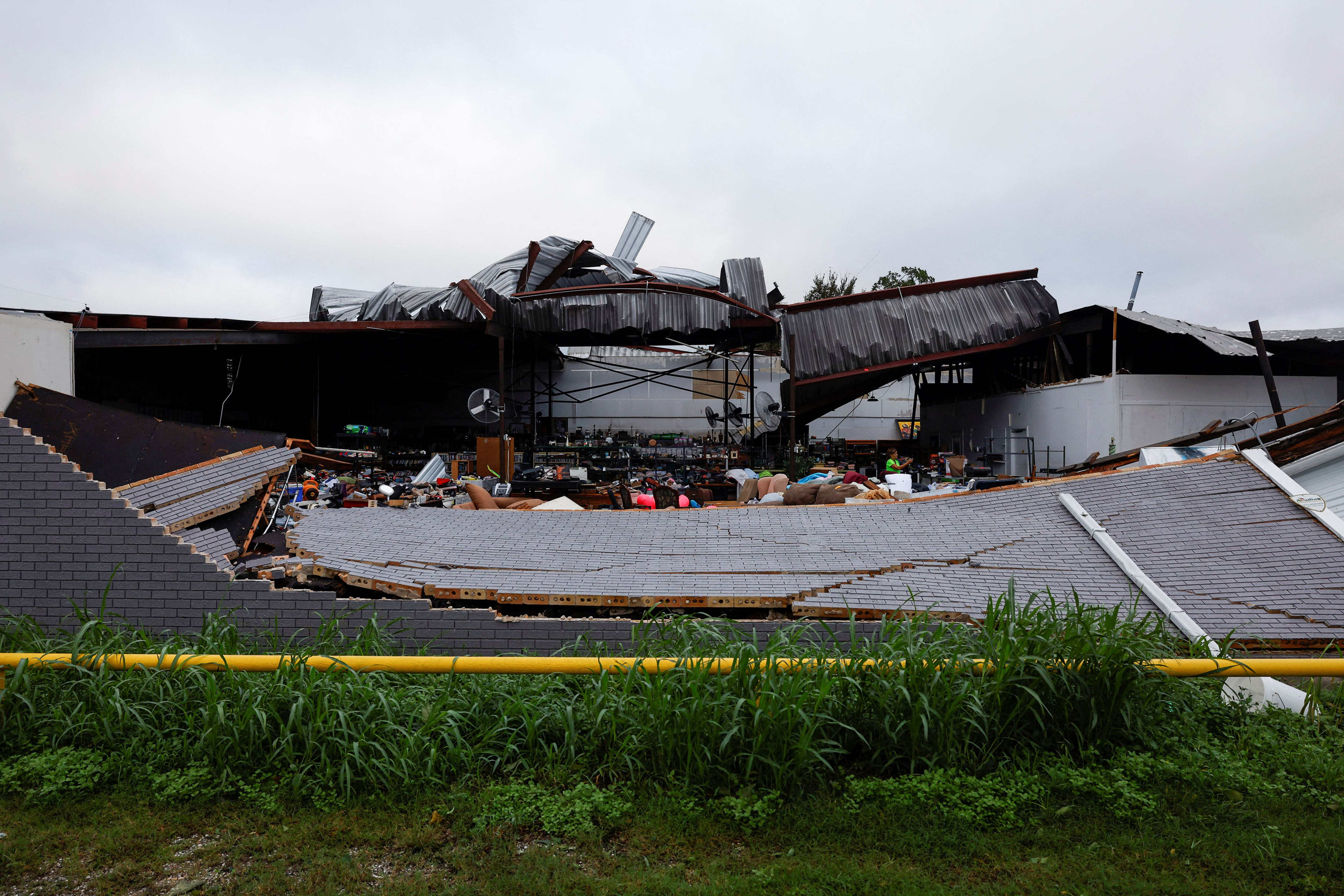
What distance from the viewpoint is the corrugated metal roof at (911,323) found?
57.0ft

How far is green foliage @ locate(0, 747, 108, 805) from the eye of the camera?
3229 millimetres

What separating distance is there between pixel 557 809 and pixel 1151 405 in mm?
16708

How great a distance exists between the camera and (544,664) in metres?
A: 3.39

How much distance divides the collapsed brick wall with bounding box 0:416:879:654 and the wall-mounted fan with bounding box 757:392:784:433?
13271mm

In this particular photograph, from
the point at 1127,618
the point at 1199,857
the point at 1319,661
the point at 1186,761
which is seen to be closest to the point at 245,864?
the point at 1199,857

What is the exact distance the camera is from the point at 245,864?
2.83m

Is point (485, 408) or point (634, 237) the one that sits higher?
point (634, 237)

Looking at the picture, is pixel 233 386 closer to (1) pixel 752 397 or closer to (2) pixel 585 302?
(2) pixel 585 302

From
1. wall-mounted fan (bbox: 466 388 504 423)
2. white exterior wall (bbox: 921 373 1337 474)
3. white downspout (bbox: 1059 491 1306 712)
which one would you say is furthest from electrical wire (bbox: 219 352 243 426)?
white exterior wall (bbox: 921 373 1337 474)

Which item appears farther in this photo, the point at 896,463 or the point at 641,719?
the point at 896,463

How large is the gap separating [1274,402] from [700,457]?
1234cm

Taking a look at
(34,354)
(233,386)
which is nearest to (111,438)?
(34,354)

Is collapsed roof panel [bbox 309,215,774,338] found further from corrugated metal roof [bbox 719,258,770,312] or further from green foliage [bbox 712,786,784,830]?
green foliage [bbox 712,786,784,830]

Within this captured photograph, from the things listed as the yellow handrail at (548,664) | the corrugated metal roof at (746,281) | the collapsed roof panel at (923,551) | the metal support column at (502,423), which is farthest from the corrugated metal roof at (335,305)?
the yellow handrail at (548,664)
